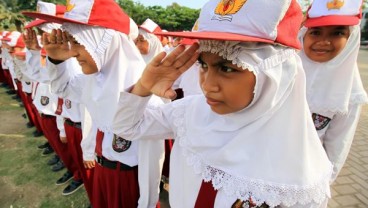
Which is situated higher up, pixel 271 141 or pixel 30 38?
pixel 271 141

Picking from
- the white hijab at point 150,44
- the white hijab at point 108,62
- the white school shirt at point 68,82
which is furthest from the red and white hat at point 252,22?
the white hijab at point 150,44

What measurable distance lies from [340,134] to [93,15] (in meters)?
2.11

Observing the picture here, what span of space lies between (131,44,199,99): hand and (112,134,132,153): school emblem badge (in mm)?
803

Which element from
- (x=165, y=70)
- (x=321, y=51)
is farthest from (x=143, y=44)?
(x=165, y=70)

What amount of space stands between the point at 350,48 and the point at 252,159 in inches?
57.1

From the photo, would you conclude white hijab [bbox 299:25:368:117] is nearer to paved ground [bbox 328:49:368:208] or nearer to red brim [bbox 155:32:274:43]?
red brim [bbox 155:32:274:43]

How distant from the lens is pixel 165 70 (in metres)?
1.28

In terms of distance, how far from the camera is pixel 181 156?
4.77 feet

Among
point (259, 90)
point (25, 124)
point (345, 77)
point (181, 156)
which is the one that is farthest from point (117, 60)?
point (25, 124)

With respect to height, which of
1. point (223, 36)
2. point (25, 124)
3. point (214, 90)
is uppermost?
point (223, 36)

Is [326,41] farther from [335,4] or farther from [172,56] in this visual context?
[172,56]

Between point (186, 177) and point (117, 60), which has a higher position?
point (117, 60)

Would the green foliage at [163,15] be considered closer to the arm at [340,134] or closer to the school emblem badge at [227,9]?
the arm at [340,134]

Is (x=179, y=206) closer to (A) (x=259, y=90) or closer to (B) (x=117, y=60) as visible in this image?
(A) (x=259, y=90)
